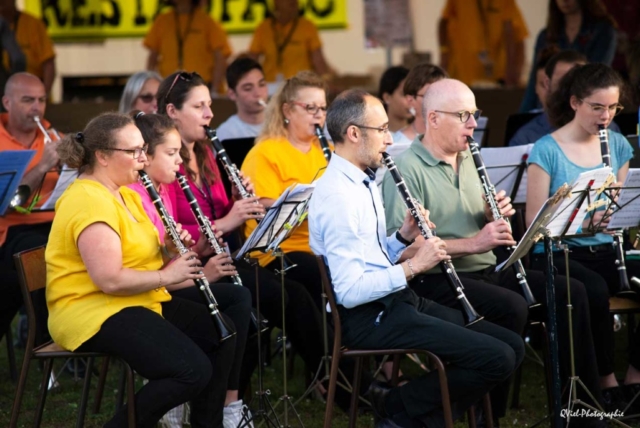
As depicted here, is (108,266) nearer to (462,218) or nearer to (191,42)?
(462,218)

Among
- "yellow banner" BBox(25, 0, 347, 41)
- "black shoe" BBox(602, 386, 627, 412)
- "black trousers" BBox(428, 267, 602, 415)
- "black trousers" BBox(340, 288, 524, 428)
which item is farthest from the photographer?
"yellow banner" BBox(25, 0, 347, 41)

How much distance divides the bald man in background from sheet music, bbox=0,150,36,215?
0.43 feet

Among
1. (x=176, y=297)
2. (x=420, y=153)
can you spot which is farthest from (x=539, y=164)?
(x=176, y=297)

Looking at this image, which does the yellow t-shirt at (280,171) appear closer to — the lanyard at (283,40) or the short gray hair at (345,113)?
the short gray hair at (345,113)

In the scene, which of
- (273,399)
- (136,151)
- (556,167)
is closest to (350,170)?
(136,151)

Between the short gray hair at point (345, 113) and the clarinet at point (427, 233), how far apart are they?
0.64 ft

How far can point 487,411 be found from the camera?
13.6 feet

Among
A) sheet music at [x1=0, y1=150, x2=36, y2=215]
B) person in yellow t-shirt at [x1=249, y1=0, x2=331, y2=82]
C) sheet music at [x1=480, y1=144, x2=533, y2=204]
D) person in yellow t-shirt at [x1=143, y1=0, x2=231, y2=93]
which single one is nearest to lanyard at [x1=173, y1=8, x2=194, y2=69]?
person in yellow t-shirt at [x1=143, y1=0, x2=231, y2=93]

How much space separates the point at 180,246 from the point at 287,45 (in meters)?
5.24

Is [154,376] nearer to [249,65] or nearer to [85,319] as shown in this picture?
[85,319]

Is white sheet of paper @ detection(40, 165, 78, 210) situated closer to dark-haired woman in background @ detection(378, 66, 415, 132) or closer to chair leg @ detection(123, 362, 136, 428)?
chair leg @ detection(123, 362, 136, 428)

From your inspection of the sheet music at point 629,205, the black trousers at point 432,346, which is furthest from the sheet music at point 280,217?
the sheet music at point 629,205

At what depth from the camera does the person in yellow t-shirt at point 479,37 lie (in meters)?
9.59

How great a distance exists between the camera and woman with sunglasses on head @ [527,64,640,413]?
4.79 meters
